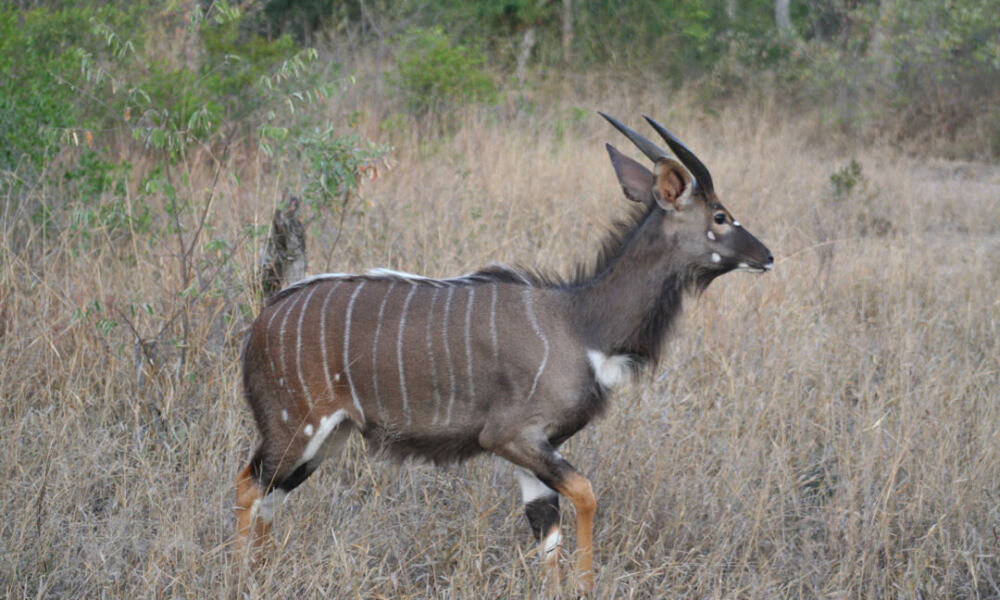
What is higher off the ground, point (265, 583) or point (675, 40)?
point (265, 583)

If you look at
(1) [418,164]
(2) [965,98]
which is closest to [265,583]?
(1) [418,164]

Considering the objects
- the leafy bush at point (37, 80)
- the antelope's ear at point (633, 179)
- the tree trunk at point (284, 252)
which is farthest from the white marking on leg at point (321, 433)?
the leafy bush at point (37, 80)

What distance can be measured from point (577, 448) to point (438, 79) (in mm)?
5905

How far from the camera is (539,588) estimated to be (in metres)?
2.99

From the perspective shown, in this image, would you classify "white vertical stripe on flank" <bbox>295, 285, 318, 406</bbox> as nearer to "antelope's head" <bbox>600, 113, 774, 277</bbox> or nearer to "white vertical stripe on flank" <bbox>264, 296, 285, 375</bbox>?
"white vertical stripe on flank" <bbox>264, 296, 285, 375</bbox>

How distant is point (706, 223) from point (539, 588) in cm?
120

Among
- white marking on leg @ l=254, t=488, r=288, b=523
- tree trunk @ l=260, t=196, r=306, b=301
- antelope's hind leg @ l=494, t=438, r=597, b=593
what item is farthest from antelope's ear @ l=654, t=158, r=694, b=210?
tree trunk @ l=260, t=196, r=306, b=301

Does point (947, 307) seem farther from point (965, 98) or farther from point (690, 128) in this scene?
point (965, 98)

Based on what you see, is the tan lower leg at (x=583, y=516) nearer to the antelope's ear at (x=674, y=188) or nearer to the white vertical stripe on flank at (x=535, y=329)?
the white vertical stripe on flank at (x=535, y=329)

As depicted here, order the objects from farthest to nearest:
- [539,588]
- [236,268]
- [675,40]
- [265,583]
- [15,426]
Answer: [675,40] < [236,268] < [15,426] < [539,588] < [265,583]

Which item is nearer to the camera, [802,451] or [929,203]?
[802,451]

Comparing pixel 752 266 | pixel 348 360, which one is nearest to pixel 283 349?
pixel 348 360

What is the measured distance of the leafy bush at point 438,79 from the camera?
904cm

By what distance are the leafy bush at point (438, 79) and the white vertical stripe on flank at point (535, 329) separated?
5.97m
